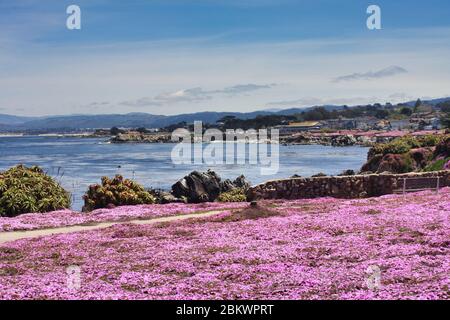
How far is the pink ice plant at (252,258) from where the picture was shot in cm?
1216

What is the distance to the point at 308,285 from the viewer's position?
12500mm

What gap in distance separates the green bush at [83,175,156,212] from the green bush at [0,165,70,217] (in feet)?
4.15

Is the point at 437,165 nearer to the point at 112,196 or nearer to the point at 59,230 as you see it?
the point at 112,196

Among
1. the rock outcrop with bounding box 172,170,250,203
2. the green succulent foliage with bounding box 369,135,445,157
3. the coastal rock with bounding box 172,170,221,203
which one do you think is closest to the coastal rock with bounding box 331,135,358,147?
Result: the green succulent foliage with bounding box 369,135,445,157

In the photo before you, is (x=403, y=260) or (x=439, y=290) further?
(x=403, y=260)

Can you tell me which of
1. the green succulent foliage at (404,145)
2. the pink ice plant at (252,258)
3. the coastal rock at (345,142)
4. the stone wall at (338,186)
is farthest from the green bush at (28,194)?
the coastal rock at (345,142)

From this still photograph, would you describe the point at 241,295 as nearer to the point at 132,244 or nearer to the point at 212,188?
the point at 132,244

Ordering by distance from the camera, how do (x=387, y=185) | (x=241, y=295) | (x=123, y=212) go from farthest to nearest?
(x=387, y=185)
(x=123, y=212)
(x=241, y=295)

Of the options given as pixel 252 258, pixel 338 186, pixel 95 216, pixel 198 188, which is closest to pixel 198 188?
pixel 198 188

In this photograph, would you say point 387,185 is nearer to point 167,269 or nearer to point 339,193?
point 339,193

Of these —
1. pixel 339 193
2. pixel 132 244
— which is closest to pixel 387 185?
pixel 339 193
